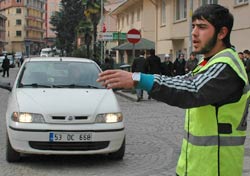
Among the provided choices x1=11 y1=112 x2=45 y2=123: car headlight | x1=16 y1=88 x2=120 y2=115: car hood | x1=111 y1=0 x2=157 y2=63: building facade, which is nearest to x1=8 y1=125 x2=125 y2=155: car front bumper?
x1=11 y1=112 x2=45 y2=123: car headlight

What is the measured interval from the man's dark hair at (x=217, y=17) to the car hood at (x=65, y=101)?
14.8 feet

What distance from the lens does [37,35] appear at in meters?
152

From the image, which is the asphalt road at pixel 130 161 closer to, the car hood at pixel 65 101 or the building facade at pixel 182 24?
the car hood at pixel 65 101

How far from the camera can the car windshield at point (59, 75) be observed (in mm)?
8000

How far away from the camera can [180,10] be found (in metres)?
31.8

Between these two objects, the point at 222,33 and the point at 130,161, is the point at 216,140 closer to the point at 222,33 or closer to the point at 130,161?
the point at 222,33

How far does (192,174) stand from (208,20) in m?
0.78

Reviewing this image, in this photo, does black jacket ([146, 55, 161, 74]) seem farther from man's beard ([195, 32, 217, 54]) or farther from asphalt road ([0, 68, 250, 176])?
man's beard ([195, 32, 217, 54])

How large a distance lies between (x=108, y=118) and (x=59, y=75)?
5.29 ft

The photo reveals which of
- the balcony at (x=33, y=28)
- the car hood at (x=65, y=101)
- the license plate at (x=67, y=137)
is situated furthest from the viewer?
the balcony at (x=33, y=28)

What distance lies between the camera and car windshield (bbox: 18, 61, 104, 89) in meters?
8.00

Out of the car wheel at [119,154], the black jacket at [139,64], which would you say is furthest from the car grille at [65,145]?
the black jacket at [139,64]

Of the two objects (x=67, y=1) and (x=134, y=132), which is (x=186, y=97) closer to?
(x=134, y=132)

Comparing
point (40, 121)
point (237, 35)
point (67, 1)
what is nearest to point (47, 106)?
point (40, 121)
